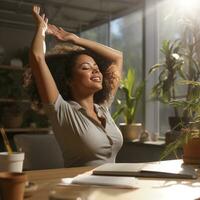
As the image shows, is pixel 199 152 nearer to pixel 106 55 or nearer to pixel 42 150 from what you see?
pixel 42 150

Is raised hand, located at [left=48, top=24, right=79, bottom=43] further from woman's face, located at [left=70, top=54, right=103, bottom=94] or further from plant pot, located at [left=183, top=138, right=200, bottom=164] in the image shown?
plant pot, located at [left=183, top=138, right=200, bottom=164]

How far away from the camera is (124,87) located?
12.6 feet

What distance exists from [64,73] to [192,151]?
3.03ft

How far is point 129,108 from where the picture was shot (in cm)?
380

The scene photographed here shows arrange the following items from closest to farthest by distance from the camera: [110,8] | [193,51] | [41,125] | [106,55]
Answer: [106,55], [193,51], [110,8], [41,125]

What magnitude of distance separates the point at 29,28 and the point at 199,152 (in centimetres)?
453

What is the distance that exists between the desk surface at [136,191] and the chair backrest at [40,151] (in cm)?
70

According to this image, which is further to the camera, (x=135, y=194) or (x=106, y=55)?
(x=106, y=55)

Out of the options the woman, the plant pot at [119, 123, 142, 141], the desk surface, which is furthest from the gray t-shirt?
the plant pot at [119, 123, 142, 141]

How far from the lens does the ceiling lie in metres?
4.75

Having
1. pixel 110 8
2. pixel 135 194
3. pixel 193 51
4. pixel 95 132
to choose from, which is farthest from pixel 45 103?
pixel 110 8

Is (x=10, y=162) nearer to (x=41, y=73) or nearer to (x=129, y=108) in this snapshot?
(x=41, y=73)

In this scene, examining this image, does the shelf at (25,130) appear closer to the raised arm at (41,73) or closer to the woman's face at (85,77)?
the woman's face at (85,77)

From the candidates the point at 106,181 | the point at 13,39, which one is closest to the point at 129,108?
the point at 13,39
